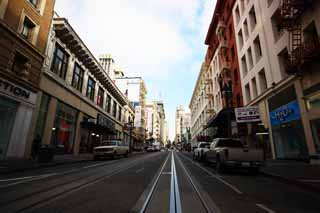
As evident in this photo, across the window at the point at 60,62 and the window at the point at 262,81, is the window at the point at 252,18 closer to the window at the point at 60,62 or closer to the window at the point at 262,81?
the window at the point at 262,81

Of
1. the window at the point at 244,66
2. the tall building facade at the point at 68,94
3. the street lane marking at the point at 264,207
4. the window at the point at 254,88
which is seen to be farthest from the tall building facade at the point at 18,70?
the window at the point at 244,66

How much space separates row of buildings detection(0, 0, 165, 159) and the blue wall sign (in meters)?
20.5

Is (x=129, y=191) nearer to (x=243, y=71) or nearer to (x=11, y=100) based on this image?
(x=11, y=100)

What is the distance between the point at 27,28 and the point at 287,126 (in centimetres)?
2506

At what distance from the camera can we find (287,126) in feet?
51.3

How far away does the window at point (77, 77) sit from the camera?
23.7 m

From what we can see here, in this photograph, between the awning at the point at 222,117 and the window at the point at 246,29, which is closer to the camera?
the window at the point at 246,29

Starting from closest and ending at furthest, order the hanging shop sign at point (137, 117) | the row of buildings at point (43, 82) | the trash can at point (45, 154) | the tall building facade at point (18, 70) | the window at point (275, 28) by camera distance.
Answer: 1. the trash can at point (45, 154)
2. the tall building facade at point (18, 70)
3. the row of buildings at point (43, 82)
4. the window at point (275, 28)
5. the hanging shop sign at point (137, 117)

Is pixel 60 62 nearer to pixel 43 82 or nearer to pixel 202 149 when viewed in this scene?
pixel 43 82

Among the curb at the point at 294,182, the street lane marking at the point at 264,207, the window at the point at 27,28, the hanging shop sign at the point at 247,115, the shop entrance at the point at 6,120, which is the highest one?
the window at the point at 27,28

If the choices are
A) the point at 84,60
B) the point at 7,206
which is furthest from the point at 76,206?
the point at 84,60

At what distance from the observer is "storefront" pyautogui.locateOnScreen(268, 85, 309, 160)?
14.0 meters

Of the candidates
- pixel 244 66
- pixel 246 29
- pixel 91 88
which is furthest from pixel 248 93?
pixel 91 88

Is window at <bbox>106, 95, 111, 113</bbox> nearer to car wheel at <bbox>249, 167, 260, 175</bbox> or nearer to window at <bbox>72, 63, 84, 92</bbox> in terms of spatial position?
window at <bbox>72, 63, 84, 92</bbox>
